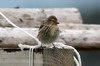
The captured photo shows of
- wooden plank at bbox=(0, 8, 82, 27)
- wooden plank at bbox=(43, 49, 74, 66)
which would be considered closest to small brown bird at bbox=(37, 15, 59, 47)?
wooden plank at bbox=(43, 49, 74, 66)

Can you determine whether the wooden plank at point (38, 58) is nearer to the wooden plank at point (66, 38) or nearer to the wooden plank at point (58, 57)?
the wooden plank at point (58, 57)

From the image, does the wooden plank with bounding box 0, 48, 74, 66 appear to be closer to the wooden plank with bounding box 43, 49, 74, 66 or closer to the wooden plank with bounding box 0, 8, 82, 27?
the wooden plank with bounding box 43, 49, 74, 66

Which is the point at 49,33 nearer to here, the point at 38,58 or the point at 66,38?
the point at 38,58

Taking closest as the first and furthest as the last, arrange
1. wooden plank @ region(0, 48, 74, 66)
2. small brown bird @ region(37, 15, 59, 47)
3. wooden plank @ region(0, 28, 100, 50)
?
wooden plank @ region(0, 48, 74, 66), small brown bird @ region(37, 15, 59, 47), wooden plank @ region(0, 28, 100, 50)

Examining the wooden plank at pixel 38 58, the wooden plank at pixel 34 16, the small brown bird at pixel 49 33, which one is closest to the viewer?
the wooden plank at pixel 38 58

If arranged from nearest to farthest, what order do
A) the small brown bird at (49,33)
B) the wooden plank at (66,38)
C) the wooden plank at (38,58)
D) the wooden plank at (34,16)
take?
the wooden plank at (38,58) → the small brown bird at (49,33) → the wooden plank at (66,38) → the wooden plank at (34,16)

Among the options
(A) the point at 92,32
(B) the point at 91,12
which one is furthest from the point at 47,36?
(B) the point at 91,12

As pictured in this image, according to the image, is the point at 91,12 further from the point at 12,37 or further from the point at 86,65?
the point at 12,37

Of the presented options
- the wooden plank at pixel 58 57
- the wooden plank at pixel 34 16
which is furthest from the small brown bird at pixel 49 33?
the wooden plank at pixel 34 16

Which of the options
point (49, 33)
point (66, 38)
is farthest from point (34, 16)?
point (49, 33)

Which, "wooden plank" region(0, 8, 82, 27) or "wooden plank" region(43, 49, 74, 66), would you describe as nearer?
"wooden plank" region(43, 49, 74, 66)
